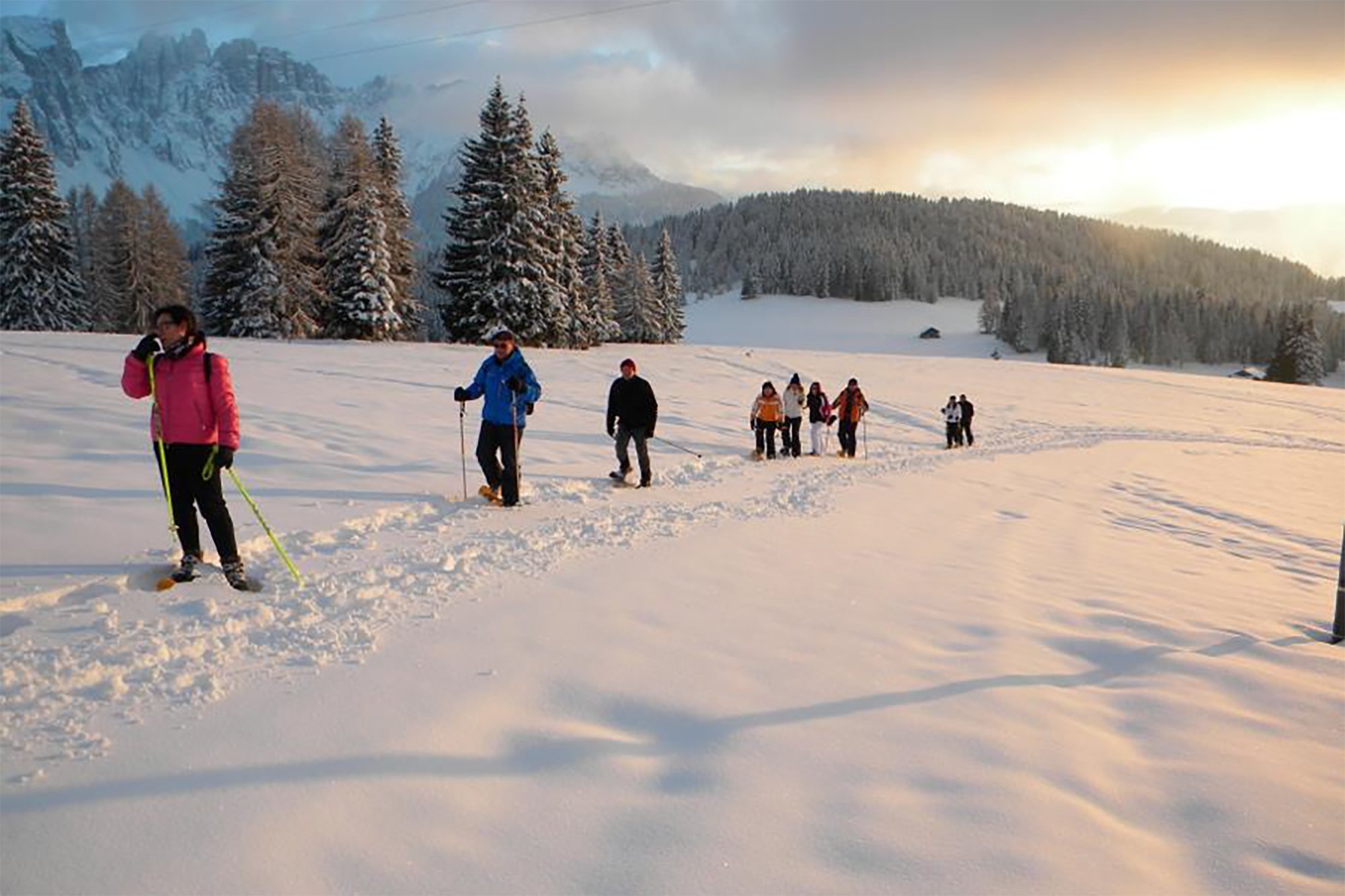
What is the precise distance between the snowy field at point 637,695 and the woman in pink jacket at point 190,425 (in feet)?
1.23

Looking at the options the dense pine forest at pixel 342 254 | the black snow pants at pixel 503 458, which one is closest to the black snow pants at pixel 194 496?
the black snow pants at pixel 503 458

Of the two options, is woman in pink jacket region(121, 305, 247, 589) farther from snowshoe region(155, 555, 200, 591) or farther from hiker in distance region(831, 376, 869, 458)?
hiker in distance region(831, 376, 869, 458)

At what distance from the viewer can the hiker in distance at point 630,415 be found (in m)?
10.3

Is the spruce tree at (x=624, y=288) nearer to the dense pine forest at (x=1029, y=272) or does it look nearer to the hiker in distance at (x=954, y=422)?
the hiker in distance at (x=954, y=422)

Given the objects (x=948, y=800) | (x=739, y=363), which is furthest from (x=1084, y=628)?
(x=739, y=363)

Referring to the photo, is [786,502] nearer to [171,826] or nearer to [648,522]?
[648,522]

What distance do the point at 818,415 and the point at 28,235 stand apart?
39030mm

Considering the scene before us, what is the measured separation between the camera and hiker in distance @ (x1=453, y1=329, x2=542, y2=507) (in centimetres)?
819

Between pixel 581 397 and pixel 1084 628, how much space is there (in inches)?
645

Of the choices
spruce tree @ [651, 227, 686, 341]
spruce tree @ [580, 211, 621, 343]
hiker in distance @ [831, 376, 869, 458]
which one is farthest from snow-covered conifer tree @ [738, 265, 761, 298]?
hiker in distance @ [831, 376, 869, 458]

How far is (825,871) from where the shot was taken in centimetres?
252

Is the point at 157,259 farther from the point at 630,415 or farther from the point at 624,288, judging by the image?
the point at 630,415

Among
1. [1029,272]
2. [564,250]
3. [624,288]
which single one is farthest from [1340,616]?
[1029,272]

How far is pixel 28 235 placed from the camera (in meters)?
32.6
